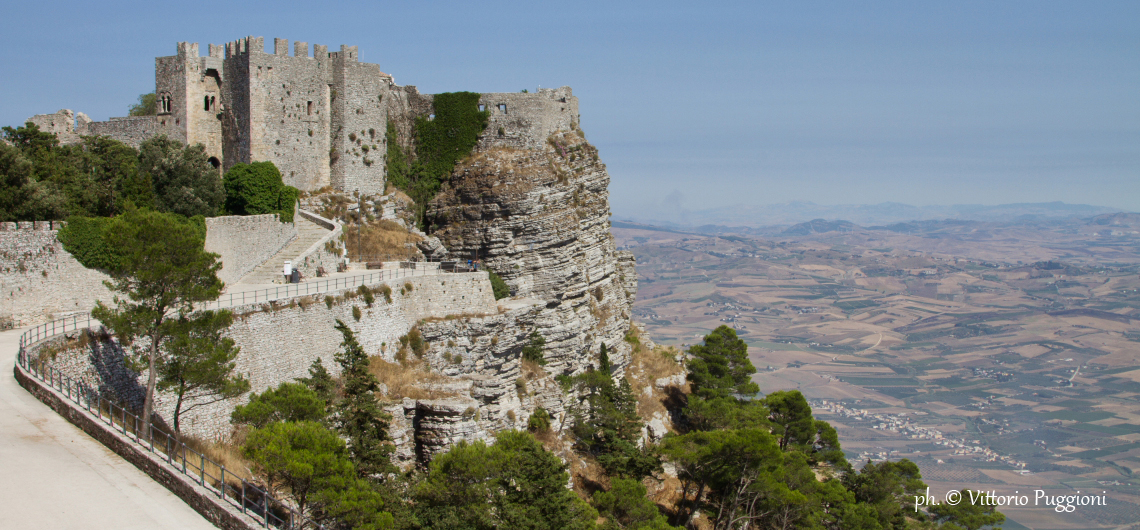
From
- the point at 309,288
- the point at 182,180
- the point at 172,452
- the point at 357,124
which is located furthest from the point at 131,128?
the point at 172,452

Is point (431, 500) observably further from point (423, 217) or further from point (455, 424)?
point (423, 217)

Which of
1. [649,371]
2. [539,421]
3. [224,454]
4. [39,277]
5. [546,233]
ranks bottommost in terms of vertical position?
[649,371]

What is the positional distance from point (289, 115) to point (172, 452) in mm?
30309

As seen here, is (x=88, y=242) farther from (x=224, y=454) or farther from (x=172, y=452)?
(x=172, y=452)

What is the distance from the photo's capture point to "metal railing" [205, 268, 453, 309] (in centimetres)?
3228

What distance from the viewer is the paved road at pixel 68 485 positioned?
57.1 feet

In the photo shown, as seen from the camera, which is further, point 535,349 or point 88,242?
point 535,349

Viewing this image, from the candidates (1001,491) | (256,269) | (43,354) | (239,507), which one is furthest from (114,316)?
(1001,491)

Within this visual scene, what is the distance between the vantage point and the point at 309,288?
36.7 m

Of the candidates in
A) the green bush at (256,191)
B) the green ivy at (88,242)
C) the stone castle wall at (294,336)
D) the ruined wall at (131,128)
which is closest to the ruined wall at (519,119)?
the stone castle wall at (294,336)

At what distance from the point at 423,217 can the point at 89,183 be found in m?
20.0

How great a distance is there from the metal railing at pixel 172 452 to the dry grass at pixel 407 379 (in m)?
11.1

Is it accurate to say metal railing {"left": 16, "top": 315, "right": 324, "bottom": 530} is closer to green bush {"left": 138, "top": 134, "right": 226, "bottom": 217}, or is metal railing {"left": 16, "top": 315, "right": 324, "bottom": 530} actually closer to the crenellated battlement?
the crenellated battlement

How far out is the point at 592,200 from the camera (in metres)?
55.0
